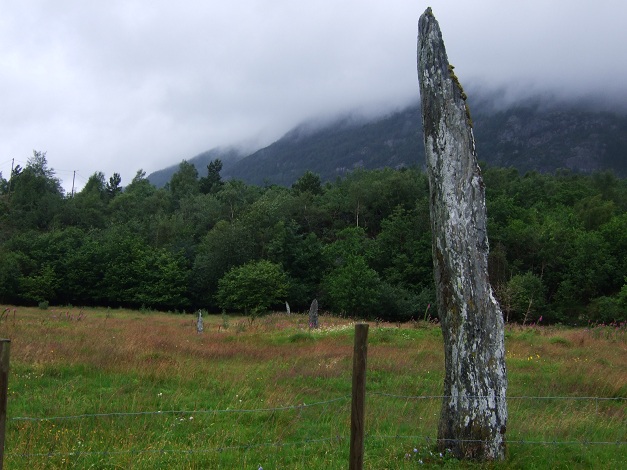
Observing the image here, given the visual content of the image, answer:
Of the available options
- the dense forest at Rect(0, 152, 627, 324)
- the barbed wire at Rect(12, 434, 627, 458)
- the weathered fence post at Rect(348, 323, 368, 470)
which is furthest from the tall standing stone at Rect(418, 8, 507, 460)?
the dense forest at Rect(0, 152, 627, 324)

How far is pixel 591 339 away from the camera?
1802 cm

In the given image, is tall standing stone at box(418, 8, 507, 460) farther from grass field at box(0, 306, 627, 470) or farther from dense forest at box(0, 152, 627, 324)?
dense forest at box(0, 152, 627, 324)

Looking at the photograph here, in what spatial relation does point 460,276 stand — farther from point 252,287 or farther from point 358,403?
point 252,287

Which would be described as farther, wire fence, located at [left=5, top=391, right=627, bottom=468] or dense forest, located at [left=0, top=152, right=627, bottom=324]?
dense forest, located at [left=0, top=152, right=627, bottom=324]

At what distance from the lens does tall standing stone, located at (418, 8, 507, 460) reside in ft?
20.5

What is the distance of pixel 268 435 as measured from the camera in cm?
730

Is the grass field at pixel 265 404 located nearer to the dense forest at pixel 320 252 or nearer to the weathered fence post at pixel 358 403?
the weathered fence post at pixel 358 403

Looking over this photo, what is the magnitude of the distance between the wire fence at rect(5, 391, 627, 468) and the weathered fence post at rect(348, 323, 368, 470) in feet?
4.53

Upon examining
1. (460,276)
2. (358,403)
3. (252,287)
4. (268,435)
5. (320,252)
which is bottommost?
(268,435)

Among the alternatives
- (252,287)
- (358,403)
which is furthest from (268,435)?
(252,287)

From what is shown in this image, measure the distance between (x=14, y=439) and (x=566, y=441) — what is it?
7.32 m

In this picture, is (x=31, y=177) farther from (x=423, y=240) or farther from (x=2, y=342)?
(x=2, y=342)

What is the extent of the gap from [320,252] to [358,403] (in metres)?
63.5

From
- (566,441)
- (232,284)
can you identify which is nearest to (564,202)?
(232,284)
